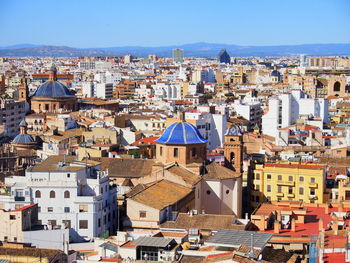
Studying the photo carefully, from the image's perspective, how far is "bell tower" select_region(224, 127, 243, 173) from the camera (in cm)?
A: 3525

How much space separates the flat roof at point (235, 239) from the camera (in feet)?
70.1

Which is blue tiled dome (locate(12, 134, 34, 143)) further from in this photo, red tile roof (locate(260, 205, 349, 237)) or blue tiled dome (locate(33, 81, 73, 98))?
blue tiled dome (locate(33, 81, 73, 98))

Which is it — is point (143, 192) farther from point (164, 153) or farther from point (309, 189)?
point (309, 189)

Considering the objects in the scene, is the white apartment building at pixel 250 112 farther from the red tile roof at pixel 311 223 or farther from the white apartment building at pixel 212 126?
the red tile roof at pixel 311 223

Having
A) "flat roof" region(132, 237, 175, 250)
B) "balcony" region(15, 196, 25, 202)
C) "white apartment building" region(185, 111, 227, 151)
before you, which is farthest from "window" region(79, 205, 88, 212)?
"white apartment building" region(185, 111, 227, 151)

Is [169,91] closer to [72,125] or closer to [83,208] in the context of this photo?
[72,125]

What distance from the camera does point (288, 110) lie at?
59.1m

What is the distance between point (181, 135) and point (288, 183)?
537 centimetres

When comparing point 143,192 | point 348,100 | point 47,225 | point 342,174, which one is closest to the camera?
point 47,225

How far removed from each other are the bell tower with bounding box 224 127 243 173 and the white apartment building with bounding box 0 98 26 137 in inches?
1126

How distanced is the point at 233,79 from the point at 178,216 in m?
117

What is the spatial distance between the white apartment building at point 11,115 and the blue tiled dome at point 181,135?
1142 inches

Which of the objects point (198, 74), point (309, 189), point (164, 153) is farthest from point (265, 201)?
point (198, 74)

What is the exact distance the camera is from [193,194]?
30844 millimetres
